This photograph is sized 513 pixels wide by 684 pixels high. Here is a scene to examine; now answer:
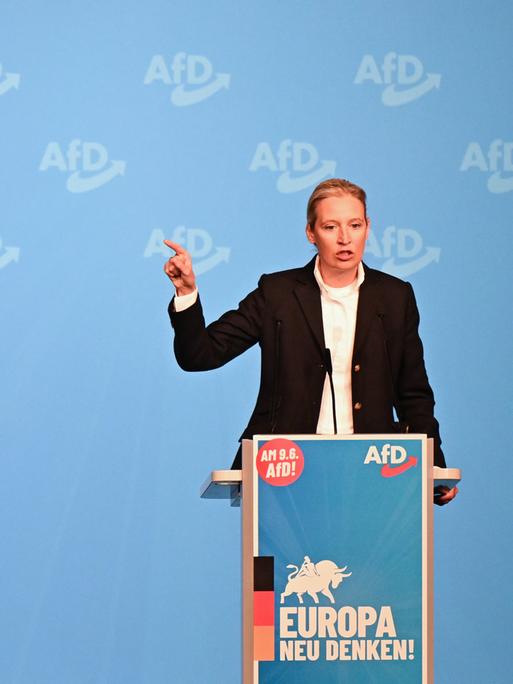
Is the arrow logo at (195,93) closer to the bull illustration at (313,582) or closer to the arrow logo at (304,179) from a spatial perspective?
the arrow logo at (304,179)

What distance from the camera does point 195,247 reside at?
4262 millimetres

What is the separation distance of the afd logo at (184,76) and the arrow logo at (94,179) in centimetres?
31

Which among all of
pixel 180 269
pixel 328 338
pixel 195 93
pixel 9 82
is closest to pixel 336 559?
pixel 328 338

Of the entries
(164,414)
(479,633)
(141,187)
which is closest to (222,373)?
(164,414)

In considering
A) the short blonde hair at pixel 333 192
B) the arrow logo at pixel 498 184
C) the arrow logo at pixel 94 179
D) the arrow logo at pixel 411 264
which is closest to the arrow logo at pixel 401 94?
the arrow logo at pixel 498 184

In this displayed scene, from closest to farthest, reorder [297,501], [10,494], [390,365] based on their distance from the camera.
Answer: [297,501] < [390,365] < [10,494]

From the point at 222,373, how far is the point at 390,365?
4.70 feet

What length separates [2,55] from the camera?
4.27 m

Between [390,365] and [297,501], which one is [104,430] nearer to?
[390,365]

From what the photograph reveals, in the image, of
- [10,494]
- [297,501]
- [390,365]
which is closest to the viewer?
[297,501]

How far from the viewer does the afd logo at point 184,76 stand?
14.2 ft

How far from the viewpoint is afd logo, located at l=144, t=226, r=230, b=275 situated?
14.0 ft

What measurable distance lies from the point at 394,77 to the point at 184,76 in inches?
29.5

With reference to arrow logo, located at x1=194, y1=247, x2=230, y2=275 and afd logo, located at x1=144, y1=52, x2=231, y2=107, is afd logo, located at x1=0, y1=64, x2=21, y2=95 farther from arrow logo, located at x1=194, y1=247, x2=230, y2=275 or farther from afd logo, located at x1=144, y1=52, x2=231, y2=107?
arrow logo, located at x1=194, y1=247, x2=230, y2=275
